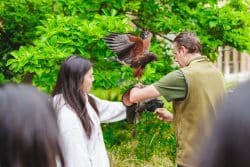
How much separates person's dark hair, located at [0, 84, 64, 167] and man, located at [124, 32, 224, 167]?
270cm

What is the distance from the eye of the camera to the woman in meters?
4.63

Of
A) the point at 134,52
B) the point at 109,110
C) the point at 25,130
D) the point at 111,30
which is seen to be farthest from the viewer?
the point at 111,30

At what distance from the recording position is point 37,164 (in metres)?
2.38

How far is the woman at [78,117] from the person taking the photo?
4.63 m

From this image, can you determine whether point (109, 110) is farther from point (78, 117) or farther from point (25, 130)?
point (25, 130)

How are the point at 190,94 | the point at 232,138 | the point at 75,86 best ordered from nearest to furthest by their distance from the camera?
the point at 232,138
the point at 75,86
the point at 190,94

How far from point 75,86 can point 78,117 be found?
24 cm

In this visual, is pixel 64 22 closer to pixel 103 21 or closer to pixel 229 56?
pixel 103 21

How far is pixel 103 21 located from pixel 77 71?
81.8 inches

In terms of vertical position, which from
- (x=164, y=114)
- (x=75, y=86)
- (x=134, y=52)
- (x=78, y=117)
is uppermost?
(x=134, y=52)

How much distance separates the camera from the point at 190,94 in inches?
200

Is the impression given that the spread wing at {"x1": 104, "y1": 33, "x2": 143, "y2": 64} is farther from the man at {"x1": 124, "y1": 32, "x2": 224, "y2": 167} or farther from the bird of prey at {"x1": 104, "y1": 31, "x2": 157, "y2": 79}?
the man at {"x1": 124, "y1": 32, "x2": 224, "y2": 167}

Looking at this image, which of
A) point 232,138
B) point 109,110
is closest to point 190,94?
point 109,110

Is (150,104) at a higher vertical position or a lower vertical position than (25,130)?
lower
